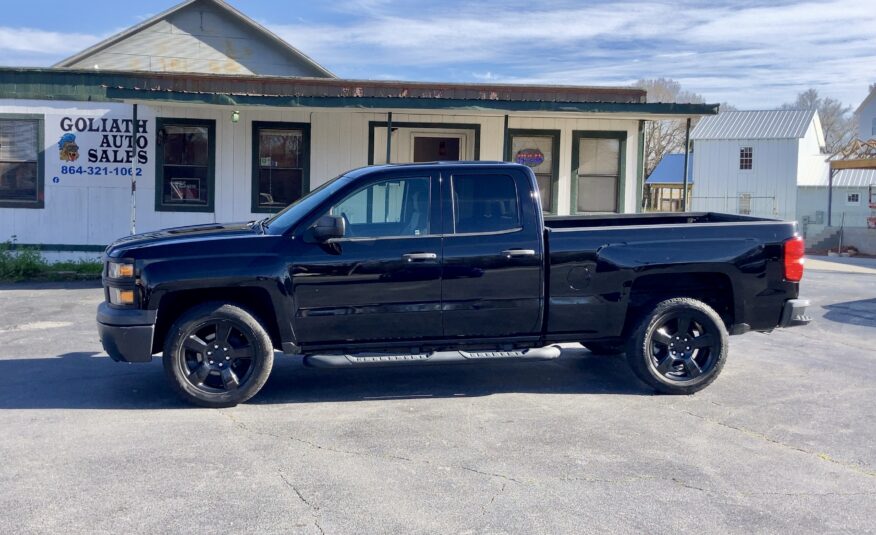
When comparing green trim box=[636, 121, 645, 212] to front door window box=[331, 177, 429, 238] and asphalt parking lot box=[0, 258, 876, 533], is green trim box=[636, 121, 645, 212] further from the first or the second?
front door window box=[331, 177, 429, 238]

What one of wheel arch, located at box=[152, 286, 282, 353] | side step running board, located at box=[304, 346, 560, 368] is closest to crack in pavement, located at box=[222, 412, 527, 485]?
side step running board, located at box=[304, 346, 560, 368]

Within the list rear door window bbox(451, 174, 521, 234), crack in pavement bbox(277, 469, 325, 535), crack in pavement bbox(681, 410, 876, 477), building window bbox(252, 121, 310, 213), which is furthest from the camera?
building window bbox(252, 121, 310, 213)

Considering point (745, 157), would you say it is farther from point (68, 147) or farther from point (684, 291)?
point (684, 291)

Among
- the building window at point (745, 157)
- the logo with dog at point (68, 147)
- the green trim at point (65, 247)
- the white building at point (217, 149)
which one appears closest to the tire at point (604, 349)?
the white building at point (217, 149)

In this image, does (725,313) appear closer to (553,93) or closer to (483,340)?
(483,340)

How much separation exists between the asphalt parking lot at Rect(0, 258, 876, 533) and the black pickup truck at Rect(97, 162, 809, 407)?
1.39 ft

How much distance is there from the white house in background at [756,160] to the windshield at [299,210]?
40974mm

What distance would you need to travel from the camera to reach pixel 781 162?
1770 inches

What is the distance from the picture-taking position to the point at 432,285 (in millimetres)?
6664

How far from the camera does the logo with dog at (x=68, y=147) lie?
1497 centimetres

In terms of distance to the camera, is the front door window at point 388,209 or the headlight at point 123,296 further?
the front door window at point 388,209

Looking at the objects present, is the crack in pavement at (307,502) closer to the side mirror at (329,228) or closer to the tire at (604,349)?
the side mirror at (329,228)

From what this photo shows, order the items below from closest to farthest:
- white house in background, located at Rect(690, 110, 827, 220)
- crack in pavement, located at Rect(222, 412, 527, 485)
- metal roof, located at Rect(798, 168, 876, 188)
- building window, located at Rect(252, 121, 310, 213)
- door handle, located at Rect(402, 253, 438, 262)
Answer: crack in pavement, located at Rect(222, 412, 527, 485) < door handle, located at Rect(402, 253, 438, 262) < building window, located at Rect(252, 121, 310, 213) < metal roof, located at Rect(798, 168, 876, 188) < white house in background, located at Rect(690, 110, 827, 220)

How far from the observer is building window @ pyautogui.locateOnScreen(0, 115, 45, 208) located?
1500cm
